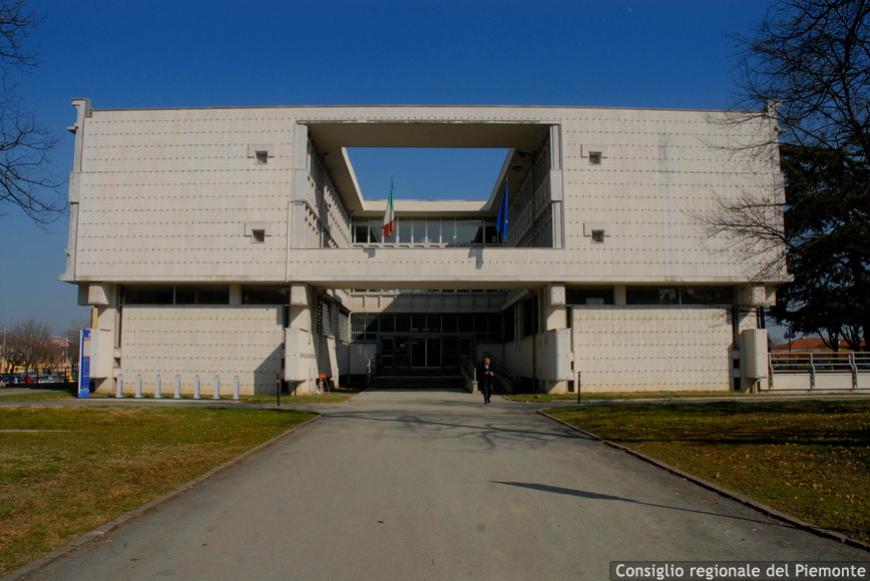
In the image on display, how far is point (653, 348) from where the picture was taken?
32.7 meters

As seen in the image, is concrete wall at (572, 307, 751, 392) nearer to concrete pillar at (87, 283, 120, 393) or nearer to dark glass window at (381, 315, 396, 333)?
dark glass window at (381, 315, 396, 333)

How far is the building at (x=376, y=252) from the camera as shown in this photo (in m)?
32.1

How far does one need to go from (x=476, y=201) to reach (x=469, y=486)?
4332 cm

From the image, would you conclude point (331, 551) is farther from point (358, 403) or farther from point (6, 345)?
point (6, 345)

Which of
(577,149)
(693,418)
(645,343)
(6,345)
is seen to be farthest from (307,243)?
(6,345)

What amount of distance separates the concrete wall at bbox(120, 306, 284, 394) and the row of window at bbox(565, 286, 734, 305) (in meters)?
13.8

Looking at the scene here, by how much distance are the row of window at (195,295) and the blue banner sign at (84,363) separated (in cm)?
293

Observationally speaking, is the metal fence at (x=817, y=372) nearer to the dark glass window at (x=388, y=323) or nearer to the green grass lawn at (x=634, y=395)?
the green grass lawn at (x=634, y=395)

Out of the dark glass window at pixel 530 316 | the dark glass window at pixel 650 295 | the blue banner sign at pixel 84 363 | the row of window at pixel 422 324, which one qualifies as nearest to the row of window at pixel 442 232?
the row of window at pixel 422 324

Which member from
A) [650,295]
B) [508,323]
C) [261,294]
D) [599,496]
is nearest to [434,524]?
[599,496]

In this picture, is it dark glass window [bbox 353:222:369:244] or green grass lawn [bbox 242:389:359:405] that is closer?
green grass lawn [bbox 242:389:359:405]

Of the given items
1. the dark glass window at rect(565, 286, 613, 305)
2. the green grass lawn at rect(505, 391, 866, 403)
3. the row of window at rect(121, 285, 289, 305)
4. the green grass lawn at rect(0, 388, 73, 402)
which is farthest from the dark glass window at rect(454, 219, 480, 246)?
the green grass lawn at rect(0, 388, 73, 402)

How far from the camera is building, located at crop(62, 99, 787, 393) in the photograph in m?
32.1

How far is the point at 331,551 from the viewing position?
6684mm
